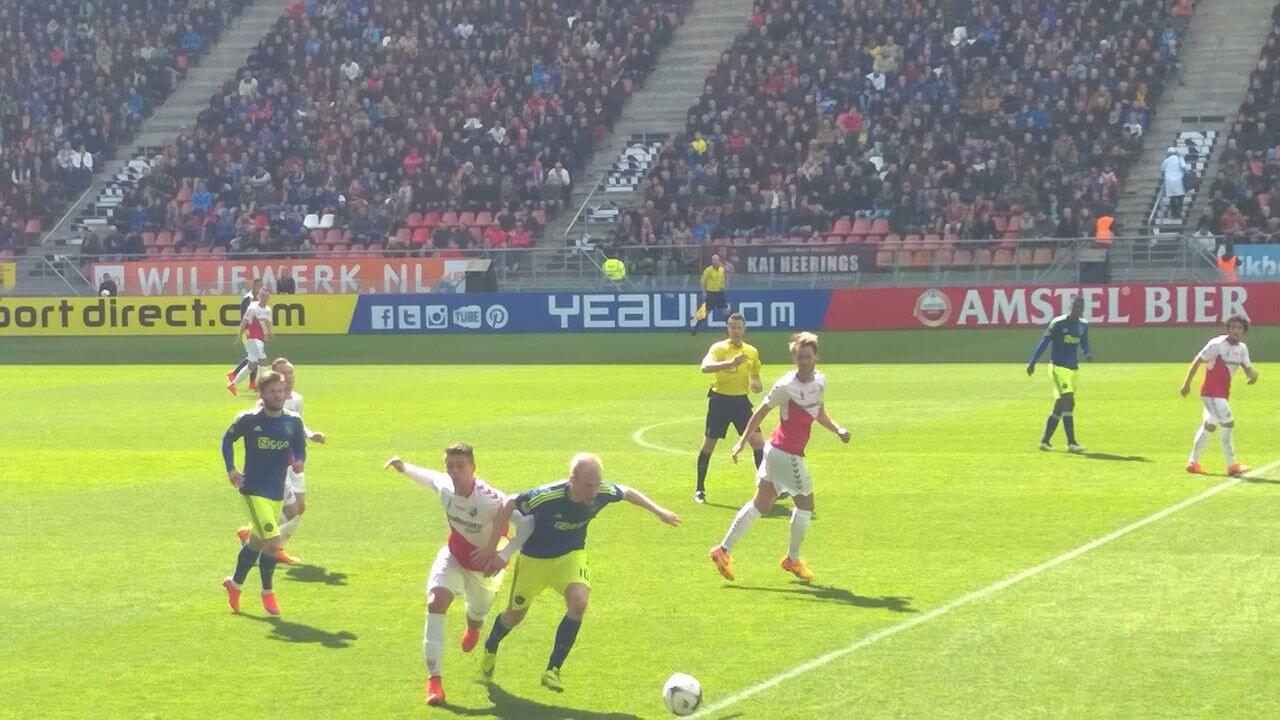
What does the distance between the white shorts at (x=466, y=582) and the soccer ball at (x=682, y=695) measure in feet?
5.82

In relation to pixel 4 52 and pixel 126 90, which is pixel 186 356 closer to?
pixel 126 90

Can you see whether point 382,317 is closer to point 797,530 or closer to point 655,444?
point 655,444

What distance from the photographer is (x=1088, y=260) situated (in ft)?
148

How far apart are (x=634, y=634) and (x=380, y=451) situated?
13.1m

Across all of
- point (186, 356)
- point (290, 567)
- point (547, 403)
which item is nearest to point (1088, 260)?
point (547, 403)

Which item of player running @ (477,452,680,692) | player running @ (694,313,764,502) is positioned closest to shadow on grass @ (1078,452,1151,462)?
player running @ (694,313,764,502)

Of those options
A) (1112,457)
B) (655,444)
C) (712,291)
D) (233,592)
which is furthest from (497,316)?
(233,592)

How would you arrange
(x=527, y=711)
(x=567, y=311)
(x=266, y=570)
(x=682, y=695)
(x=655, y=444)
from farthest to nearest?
(x=567, y=311) → (x=655, y=444) → (x=266, y=570) → (x=527, y=711) → (x=682, y=695)

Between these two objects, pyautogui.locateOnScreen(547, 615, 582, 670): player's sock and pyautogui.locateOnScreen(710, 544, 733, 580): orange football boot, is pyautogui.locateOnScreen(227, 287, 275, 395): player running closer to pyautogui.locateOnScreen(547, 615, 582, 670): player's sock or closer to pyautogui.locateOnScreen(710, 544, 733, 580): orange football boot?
pyautogui.locateOnScreen(710, 544, 733, 580): orange football boot

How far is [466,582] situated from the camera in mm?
12227

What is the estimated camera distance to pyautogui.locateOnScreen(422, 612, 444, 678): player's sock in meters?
11.7

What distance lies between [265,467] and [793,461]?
15.3 feet

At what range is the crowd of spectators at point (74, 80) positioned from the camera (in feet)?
206

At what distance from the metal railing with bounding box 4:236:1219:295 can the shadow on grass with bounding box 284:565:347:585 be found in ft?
102
